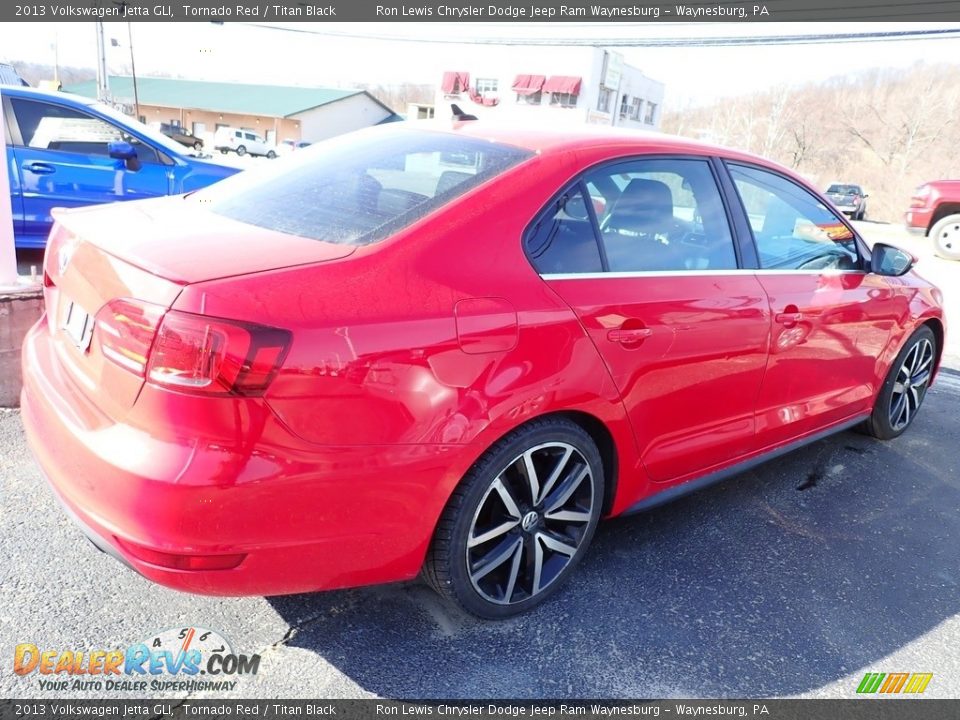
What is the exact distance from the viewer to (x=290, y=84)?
64250 mm

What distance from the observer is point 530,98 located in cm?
4881

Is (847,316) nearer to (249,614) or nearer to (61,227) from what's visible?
(249,614)

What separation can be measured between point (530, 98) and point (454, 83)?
5.33m

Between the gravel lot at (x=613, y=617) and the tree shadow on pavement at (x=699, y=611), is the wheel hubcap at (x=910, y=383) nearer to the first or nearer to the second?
the tree shadow on pavement at (x=699, y=611)

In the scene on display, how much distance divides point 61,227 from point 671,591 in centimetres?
260

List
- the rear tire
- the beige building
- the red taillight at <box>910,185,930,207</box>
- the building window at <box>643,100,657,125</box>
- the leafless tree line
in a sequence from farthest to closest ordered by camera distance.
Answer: the building window at <box>643,100,657,125</box>, the leafless tree line, the beige building, the red taillight at <box>910,185,930,207</box>, the rear tire

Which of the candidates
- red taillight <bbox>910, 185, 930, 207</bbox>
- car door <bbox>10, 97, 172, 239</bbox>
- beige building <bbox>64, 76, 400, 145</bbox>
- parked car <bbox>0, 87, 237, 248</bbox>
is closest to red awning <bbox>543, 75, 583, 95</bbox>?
beige building <bbox>64, 76, 400, 145</bbox>

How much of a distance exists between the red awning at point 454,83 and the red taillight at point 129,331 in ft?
161

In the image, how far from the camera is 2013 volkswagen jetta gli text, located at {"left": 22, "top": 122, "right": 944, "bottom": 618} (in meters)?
1.79

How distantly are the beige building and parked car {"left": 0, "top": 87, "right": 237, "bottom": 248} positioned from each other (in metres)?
49.8

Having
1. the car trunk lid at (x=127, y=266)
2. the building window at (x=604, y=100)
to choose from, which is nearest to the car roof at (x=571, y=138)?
the car trunk lid at (x=127, y=266)

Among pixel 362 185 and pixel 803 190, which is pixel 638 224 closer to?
pixel 362 185

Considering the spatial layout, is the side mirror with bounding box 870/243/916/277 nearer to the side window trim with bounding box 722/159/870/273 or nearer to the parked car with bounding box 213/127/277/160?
the side window trim with bounding box 722/159/870/273

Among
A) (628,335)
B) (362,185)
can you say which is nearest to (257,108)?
(362,185)
